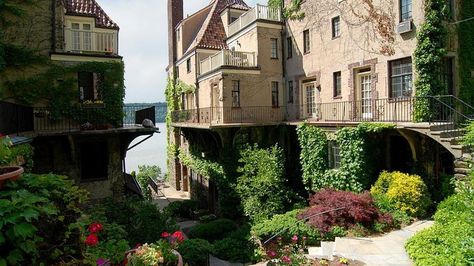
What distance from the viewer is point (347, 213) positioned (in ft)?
38.7

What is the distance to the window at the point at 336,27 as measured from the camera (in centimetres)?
1712

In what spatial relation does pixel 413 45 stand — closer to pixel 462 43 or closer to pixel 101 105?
pixel 462 43

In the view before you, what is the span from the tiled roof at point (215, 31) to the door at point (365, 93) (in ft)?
42.5

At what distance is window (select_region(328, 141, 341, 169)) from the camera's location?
1550 cm

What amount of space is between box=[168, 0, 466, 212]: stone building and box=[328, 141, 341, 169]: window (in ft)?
0.23

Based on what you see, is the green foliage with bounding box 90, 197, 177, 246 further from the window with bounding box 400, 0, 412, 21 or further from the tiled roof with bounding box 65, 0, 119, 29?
the window with bounding box 400, 0, 412, 21

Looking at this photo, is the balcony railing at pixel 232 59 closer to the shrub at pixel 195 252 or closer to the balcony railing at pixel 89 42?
the balcony railing at pixel 89 42

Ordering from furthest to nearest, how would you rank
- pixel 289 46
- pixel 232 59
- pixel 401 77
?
pixel 289 46 < pixel 232 59 < pixel 401 77

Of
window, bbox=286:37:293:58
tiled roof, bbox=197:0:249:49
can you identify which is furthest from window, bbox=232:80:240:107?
tiled roof, bbox=197:0:249:49

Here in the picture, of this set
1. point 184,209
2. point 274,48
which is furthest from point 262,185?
point 274,48

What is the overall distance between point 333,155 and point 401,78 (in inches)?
183

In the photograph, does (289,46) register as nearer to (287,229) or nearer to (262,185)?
(262,185)

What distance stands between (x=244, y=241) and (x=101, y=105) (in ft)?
29.6

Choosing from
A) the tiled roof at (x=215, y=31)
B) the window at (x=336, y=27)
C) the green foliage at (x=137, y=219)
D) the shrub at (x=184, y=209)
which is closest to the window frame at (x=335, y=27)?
the window at (x=336, y=27)
